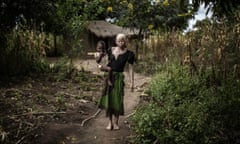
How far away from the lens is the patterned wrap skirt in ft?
18.9

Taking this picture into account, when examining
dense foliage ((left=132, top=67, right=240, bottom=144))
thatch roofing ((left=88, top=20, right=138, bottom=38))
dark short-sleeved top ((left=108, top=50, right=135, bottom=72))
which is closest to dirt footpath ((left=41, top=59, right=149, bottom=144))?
dense foliage ((left=132, top=67, right=240, bottom=144))

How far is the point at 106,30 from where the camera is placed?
1562 centimetres

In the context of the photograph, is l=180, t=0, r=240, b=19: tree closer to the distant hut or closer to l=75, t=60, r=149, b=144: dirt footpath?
l=75, t=60, r=149, b=144: dirt footpath

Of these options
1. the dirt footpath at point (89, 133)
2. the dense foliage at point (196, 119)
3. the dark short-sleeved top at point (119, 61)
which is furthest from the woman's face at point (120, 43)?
the dirt footpath at point (89, 133)

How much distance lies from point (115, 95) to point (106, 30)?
32.8ft

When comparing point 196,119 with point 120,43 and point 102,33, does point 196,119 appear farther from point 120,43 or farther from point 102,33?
point 102,33

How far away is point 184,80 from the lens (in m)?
6.84

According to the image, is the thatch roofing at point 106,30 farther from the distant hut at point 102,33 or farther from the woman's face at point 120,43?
the woman's face at point 120,43

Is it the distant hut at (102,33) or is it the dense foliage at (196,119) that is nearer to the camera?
the dense foliage at (196,119)

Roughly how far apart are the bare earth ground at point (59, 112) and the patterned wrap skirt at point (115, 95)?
1.01ft

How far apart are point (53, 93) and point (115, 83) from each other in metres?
2.59

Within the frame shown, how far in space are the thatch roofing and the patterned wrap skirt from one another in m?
9.71

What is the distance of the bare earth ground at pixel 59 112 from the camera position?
550 cm

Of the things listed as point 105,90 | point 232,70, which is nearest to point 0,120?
point 105,90
